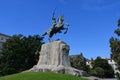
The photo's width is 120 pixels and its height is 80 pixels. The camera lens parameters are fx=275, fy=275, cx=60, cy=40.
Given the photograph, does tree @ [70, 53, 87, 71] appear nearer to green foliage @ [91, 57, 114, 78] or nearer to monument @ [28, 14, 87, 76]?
green foliage @ [91, 57, 114, 78]

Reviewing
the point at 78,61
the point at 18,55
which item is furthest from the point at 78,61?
the point at 18,55

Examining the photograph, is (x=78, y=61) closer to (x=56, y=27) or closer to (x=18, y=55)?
(x=18, y=55)

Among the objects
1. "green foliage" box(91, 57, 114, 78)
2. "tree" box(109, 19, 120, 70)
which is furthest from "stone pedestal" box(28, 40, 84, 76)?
"green foliage" box(91, 57, 114, 78)

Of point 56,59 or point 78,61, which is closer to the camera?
point 56,59

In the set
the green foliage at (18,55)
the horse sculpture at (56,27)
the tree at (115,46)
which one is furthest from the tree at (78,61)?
the tree at (115,46)

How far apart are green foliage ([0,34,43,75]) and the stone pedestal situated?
22.4 m

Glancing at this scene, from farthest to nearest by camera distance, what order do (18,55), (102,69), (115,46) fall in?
1. (102,69)
2. (18,55)
3. (115,46)

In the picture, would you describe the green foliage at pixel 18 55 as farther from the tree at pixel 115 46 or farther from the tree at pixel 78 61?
the tree at pixel 115 46

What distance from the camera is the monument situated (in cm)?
3656

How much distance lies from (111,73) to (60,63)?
57.1m

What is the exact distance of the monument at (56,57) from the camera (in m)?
36.6

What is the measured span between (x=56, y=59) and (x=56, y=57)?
0.29 m

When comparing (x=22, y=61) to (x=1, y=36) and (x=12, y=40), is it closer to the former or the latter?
(x=12, y=40)

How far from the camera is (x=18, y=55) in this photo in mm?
62156
